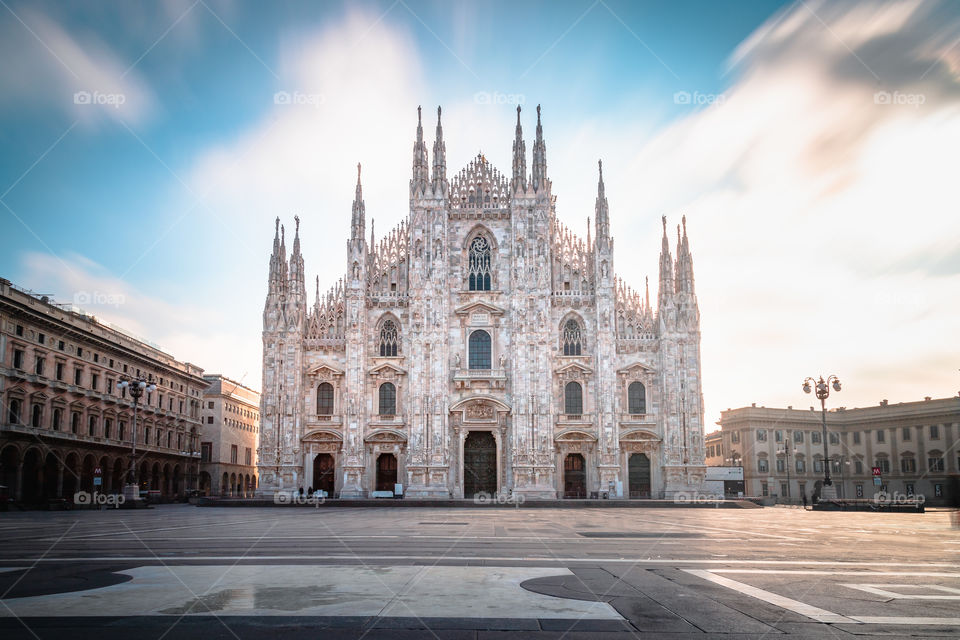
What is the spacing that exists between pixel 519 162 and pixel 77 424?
3542 cm

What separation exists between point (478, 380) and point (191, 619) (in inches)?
1749

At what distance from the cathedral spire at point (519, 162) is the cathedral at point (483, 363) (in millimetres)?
92

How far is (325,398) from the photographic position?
5200 centimetres

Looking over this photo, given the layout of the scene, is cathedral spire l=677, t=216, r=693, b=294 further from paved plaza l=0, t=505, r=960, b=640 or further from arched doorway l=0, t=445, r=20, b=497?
arched doorway l=0, t=445, r=20, b=497

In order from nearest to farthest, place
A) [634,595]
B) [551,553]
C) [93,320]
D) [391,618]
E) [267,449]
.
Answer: [391,618] → [634,595] → [551,553] → [267,449] → [93,320]

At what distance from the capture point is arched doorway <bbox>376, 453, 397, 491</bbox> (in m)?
51.0

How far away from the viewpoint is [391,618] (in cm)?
649

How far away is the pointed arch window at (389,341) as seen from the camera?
2052 inches

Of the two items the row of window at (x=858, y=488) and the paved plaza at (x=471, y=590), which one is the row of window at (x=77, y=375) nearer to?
the paved plaza at (x=471, y=590)

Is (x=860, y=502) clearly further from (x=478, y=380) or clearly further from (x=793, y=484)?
(x=793, y=484)

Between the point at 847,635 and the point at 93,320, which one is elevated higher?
the point at 93,320

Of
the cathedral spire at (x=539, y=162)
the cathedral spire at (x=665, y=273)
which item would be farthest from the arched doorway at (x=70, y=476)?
the cathedral spire at (x=665, y=273)

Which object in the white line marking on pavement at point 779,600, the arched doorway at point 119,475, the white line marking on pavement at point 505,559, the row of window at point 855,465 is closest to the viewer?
the white line marking on pavement at point 779,600

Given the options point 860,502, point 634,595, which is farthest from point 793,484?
point 634,595
